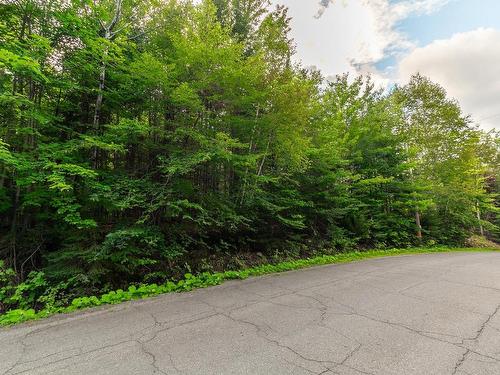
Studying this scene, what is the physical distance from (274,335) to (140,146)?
225 inches

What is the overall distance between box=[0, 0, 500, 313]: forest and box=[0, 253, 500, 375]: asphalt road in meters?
1.80

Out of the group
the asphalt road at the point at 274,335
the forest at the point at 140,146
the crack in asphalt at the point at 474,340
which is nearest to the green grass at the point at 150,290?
the asphalt road at the point at 274,335

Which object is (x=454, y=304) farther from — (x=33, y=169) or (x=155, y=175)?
(x=33, y=169)

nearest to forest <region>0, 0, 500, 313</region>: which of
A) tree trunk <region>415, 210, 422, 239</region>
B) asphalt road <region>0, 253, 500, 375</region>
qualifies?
asphalt road <region>0, 253, 500, 375</region>

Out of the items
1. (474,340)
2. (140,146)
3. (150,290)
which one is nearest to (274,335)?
(474,340)

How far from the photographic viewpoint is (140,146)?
688cm

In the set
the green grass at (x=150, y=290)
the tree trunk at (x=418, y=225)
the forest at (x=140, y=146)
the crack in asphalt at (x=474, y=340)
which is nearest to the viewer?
the crack in asphalt at (x=474, y=340)

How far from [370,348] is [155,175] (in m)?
5.99

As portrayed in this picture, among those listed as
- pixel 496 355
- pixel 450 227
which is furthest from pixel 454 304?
pixel 450 227

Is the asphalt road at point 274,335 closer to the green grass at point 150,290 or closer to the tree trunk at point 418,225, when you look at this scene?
the green grass at point 150,290

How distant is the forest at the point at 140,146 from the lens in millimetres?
5414

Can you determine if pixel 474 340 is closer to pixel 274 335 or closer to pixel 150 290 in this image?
pixel 274 335

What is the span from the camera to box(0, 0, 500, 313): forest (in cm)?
541

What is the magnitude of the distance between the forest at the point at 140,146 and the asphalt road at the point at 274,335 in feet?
5.91
